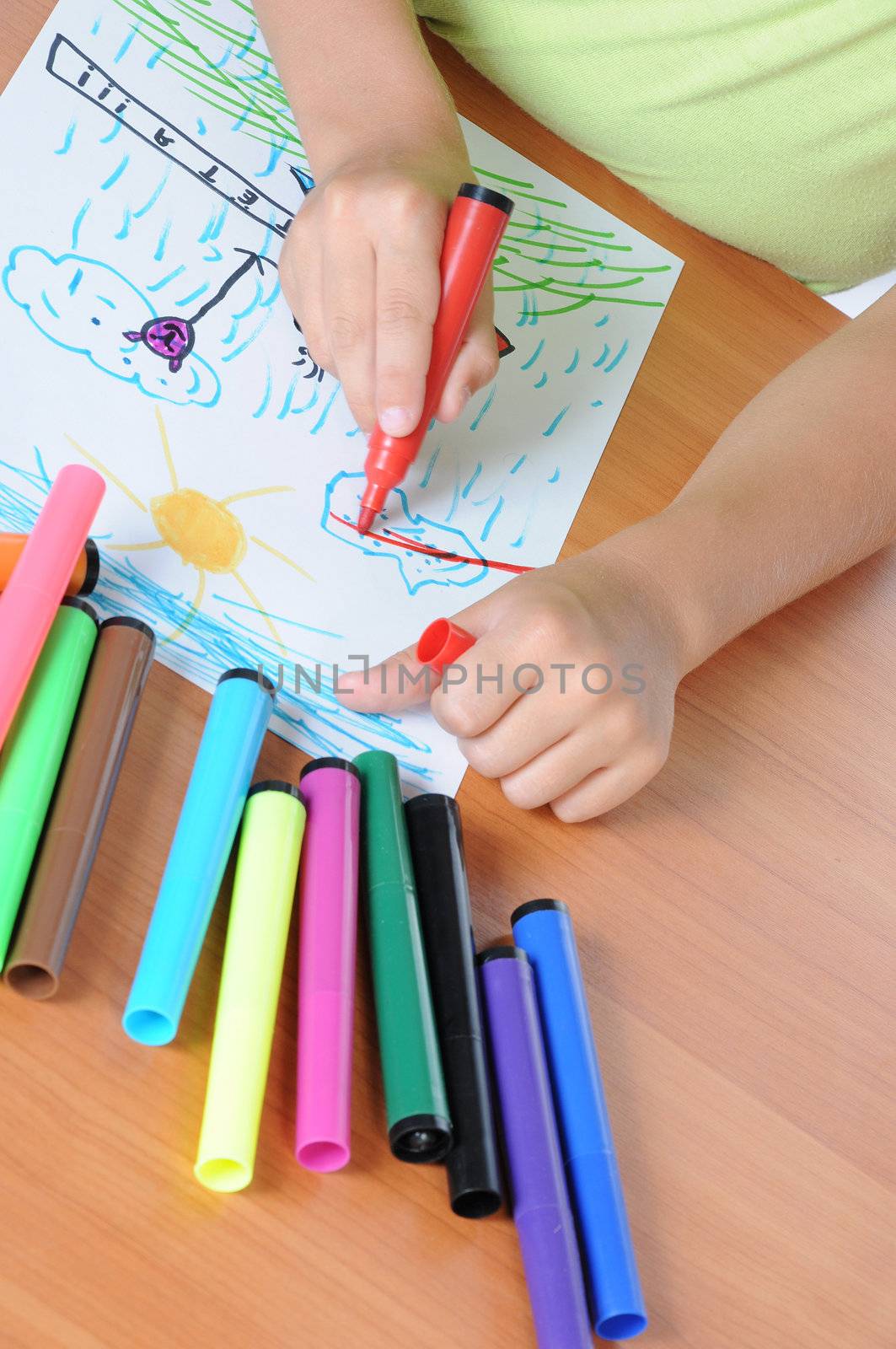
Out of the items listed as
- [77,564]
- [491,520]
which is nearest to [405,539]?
[491,520]

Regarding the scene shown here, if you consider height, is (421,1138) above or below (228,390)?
below

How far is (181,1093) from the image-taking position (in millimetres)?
339

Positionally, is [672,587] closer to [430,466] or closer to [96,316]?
[430,466]

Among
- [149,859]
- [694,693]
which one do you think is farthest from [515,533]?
[149,859]

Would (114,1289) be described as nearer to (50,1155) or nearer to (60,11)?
(50,1155)

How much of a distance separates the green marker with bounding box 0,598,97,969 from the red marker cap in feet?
0.38

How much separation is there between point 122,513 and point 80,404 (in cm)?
5

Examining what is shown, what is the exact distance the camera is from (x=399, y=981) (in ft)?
1.17

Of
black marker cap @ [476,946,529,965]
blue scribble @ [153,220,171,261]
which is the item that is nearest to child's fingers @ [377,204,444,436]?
blue scribble @ [153,220,171,261]

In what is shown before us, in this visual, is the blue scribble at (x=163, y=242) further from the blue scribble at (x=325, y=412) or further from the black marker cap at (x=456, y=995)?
the black marker cap at (x=456, y=995)

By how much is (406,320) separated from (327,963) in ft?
0.82

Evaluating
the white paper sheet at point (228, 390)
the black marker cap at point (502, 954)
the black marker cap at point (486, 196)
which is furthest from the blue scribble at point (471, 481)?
the black marker cap at point (502, 954)

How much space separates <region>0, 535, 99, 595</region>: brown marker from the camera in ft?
1.25

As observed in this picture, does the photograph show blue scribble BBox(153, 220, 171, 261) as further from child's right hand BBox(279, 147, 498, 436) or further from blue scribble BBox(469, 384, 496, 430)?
blue scribble BBox(469, 384, 496, 430)
